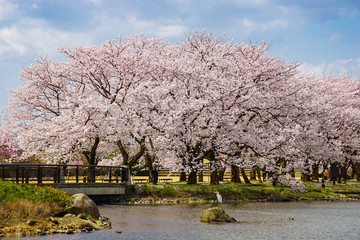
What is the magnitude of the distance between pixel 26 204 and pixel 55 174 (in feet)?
42.7

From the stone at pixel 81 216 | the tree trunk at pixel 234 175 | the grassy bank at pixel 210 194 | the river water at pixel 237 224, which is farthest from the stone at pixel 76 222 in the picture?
the tree trunk at pixel 234 175

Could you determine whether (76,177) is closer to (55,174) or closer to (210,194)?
(55,174)

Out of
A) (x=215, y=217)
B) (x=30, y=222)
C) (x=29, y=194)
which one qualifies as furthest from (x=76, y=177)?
(x=30, y=222)

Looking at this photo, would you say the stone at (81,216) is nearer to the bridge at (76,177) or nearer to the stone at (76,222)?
the stone at (76,222)

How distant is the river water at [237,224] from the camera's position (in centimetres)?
2220

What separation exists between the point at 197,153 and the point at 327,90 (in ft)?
95.2

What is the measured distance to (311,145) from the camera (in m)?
51.4

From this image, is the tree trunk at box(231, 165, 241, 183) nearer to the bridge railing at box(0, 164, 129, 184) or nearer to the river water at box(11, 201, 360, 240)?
the bridge railing at box(0, 164, 129, 184)

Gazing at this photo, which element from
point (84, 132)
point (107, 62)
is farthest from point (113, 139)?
point (107, 62)

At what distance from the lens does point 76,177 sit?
1478 inches

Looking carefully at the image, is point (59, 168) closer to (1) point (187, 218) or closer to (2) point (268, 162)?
(1) point (187, 218)

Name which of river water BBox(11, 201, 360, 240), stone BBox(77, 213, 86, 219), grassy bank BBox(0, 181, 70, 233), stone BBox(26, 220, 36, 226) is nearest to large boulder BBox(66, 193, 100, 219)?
grassy bank BBox(0, 181, 70, 233)

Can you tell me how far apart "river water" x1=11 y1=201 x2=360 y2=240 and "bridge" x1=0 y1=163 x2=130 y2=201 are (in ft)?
11.0

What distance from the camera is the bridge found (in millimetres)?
34844
